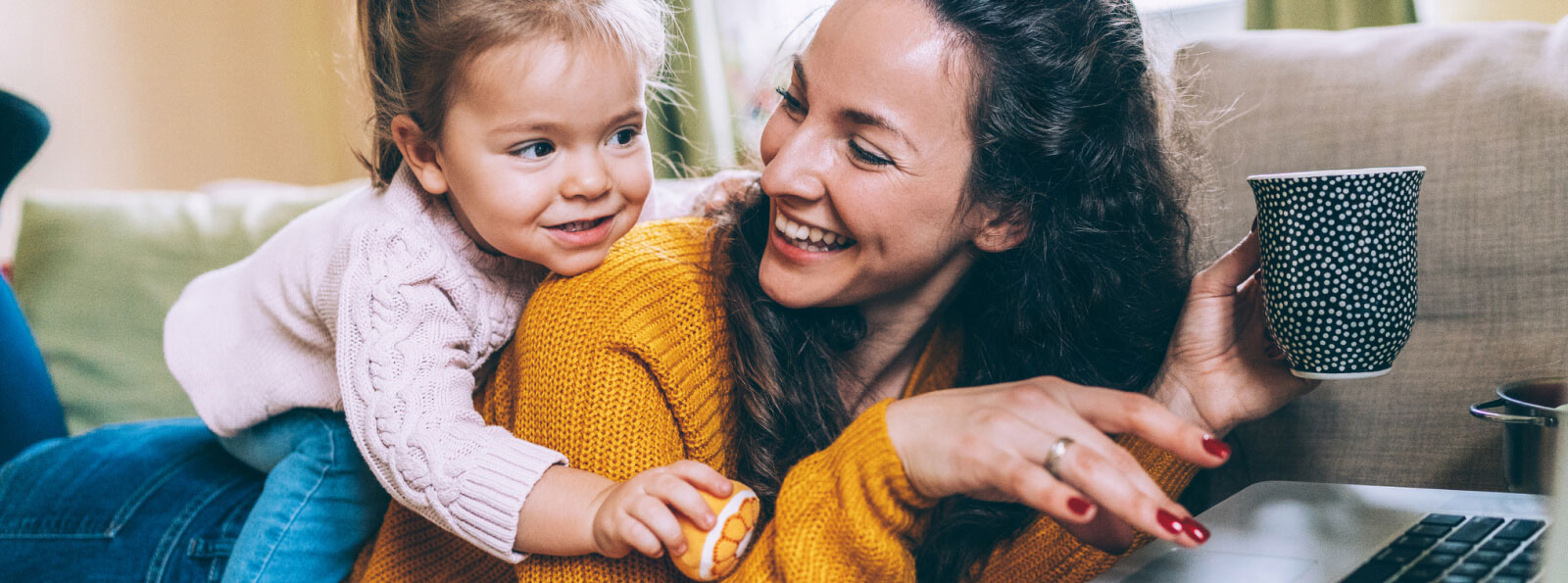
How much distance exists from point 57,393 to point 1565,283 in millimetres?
2227

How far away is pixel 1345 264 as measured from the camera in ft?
2.42

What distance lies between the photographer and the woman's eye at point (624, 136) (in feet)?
3.72

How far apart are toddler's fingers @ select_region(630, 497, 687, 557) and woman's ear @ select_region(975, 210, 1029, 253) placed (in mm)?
468

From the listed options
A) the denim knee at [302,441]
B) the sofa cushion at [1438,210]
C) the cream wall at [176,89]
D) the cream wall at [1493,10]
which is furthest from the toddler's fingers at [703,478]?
the cream wall at [176,89]

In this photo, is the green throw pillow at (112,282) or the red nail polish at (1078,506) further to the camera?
the green throw pillow at (112,282)

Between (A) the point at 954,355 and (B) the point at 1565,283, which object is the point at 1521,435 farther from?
(A) the point at 954,355

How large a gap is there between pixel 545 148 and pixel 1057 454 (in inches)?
25.1

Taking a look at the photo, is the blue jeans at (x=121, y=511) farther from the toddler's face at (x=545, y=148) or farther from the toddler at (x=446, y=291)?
the toddler's face at (x=545, y=148)

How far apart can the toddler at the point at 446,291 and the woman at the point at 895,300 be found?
0.19 ft

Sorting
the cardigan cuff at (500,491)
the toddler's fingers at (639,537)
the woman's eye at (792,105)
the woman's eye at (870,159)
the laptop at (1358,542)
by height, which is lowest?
the cardigan cuff at (500,491)

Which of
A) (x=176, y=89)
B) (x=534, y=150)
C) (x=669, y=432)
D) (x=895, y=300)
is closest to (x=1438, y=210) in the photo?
(x=895, y=300)

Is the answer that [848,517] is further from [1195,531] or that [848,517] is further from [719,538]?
[1195,531]

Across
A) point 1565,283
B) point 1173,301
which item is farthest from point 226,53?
point 1565,283

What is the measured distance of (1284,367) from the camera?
3.26 feet
